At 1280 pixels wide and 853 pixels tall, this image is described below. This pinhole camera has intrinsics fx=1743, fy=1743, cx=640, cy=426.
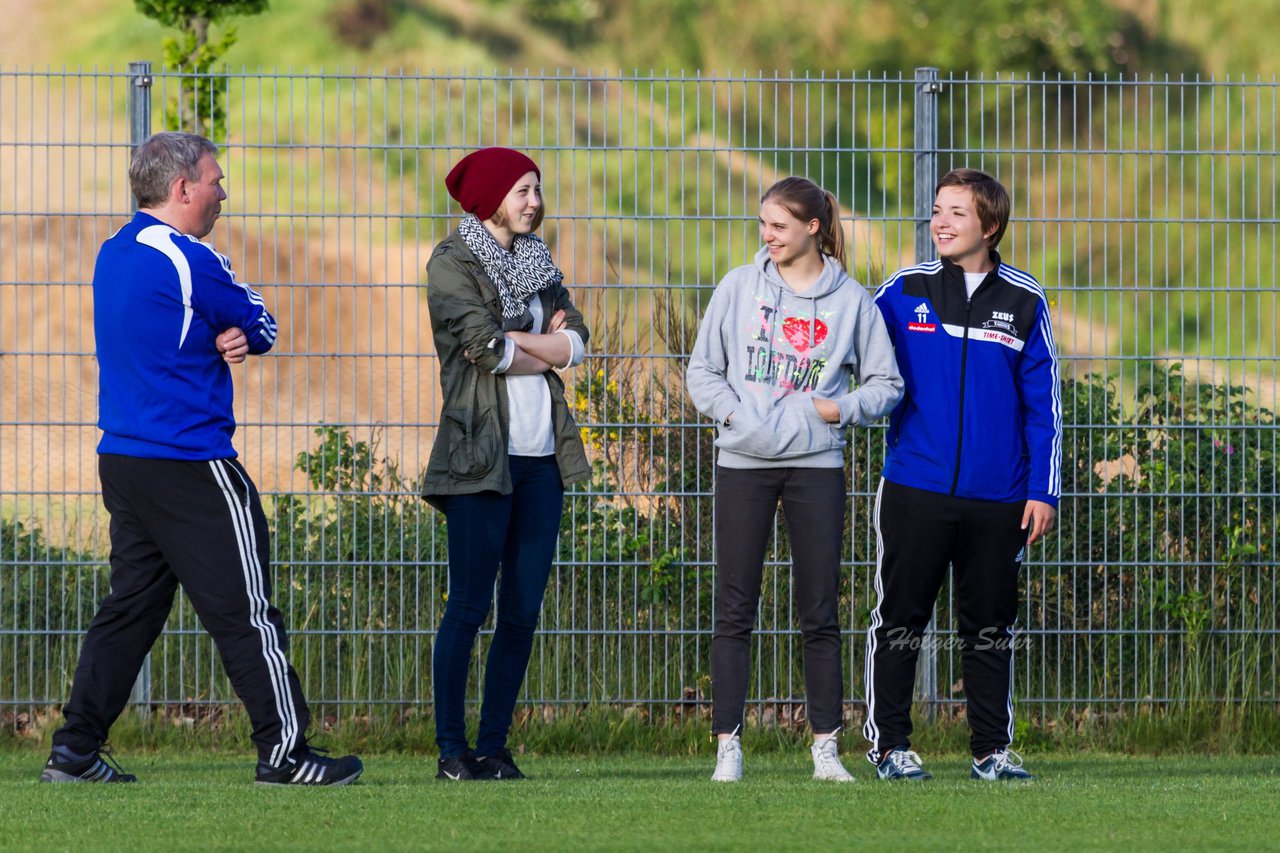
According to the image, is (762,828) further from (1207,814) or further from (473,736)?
(473,736)

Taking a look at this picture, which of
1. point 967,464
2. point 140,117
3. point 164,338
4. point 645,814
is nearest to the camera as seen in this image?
point 645,814

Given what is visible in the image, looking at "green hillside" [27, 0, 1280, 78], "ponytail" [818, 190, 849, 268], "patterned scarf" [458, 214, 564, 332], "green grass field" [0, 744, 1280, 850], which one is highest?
"green hillside" [27, 0, 1280, 78]

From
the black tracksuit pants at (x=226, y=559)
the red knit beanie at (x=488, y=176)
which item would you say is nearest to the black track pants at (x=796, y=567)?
the red knit beanie at (x=488, y=176)

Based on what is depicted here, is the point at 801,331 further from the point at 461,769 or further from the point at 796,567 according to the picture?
the point at 461,769

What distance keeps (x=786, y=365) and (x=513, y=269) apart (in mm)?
856

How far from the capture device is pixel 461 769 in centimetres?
516

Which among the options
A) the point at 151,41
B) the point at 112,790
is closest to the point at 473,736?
the point at 112,790

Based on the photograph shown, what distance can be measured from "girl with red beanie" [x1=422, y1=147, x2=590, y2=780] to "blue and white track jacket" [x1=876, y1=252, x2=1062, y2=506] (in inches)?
39.0

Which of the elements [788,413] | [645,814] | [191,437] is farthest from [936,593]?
[191,437]

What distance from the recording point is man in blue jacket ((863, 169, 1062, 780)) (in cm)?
513

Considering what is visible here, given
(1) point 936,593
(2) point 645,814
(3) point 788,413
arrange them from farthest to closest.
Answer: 1. (1) point 936,593
2. (3) point 788,413
3. (2) point 645,814

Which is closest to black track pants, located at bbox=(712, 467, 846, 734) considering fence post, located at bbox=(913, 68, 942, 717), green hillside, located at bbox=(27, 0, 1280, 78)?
fence post, located at bbox=(913, 68, 942, 717)

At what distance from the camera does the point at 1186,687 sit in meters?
6.48

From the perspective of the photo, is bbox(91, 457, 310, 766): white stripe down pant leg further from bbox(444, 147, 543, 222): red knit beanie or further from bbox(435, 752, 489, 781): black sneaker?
bbox(444, 147, 543, 222): red knit beanie
